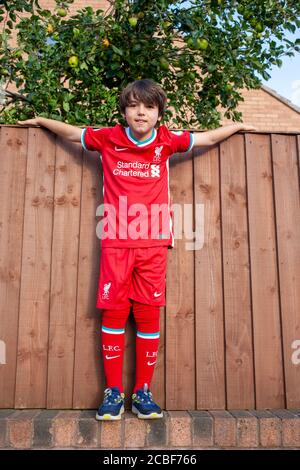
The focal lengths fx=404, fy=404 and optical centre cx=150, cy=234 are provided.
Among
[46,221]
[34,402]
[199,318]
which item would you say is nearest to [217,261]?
[199,318]

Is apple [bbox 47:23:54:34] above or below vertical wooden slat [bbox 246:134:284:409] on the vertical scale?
above

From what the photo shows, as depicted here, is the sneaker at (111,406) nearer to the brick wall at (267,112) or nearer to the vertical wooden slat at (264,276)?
the vertical wooden slat at (264,276)

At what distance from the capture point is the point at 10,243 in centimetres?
244

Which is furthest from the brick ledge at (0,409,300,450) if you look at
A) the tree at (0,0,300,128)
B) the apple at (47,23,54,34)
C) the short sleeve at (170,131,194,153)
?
the apple at (47,23,54,34)

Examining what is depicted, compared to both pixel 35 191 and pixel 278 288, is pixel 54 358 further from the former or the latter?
pixel 278 288

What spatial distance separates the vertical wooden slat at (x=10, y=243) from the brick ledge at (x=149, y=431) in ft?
0.88

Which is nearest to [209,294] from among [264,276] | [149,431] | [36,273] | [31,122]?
[264,276]

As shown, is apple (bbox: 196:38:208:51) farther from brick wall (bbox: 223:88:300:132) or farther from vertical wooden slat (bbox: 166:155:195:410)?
brick wall (bbox: 223:88:300:132)

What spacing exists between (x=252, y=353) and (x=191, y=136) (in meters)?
1.35

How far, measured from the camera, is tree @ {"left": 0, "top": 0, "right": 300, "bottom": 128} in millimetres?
3961

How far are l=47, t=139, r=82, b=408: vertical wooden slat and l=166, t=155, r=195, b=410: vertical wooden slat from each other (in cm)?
57

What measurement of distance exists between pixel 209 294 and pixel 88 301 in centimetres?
72

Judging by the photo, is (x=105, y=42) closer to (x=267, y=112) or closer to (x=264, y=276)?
(x=264, y=276)

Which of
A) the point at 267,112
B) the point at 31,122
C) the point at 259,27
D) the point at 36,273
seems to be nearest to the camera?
the point at 36,273
